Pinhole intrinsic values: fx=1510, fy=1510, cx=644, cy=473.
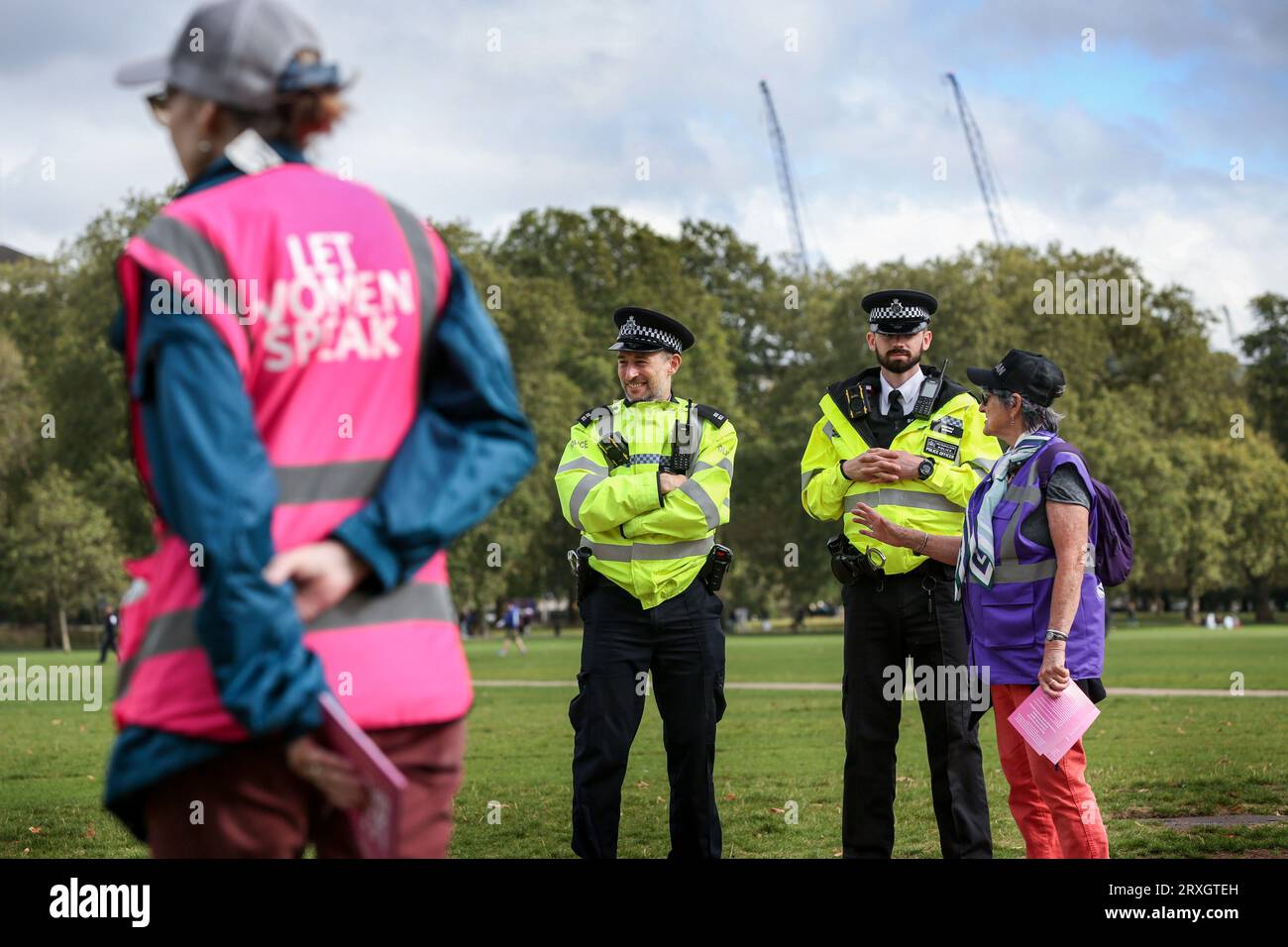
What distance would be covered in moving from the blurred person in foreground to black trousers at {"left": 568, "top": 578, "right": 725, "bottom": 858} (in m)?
4.07

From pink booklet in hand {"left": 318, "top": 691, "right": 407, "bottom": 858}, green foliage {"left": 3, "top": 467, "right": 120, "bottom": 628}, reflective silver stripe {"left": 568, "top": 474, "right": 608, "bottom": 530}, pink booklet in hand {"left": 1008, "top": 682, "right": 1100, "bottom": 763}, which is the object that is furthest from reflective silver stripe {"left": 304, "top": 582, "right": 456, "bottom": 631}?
green foliage {"left": 3, "top": 467, "right": 120, "bottom": 628}

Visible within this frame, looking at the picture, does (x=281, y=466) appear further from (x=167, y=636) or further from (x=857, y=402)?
(x=857, y=402)

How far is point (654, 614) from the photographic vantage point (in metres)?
6.98

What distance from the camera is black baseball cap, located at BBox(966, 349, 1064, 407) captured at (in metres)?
6.64

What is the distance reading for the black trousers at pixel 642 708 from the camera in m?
6.88

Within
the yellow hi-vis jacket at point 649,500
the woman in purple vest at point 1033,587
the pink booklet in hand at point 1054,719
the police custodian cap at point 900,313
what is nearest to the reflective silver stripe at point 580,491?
the yellow hi-vis jacket at point 649,500

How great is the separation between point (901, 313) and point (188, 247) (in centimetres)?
516

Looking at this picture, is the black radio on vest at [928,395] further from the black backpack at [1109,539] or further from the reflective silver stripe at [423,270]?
the reflective silver stripe at [423,270]

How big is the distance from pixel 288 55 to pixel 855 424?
4966 millimetres

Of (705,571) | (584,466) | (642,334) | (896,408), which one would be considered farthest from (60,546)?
(896,408)

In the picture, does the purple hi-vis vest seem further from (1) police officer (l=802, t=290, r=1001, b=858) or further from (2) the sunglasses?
(2) the sunglasses

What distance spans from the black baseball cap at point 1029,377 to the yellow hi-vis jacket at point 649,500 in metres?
1.28

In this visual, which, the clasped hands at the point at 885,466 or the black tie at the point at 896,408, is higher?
the black tie at the point at 896,408
